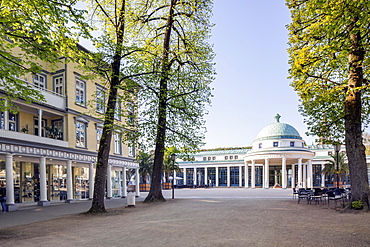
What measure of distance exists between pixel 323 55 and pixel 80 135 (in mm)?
19656

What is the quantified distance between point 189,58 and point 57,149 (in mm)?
11525

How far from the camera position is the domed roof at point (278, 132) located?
189ft

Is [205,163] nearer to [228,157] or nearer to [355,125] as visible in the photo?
[228,157]

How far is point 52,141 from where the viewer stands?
22031 mm

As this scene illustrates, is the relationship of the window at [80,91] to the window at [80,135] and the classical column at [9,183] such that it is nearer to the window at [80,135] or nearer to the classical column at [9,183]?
the window at [80,135]

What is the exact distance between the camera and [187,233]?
9141 mm

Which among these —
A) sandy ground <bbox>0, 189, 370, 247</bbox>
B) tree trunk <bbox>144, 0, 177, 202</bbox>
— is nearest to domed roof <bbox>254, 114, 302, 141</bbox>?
tree trunk <bbox>144, 0, 177, 202</bbox>

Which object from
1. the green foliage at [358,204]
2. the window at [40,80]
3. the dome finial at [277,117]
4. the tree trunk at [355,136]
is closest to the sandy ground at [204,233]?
the green foliage at [358,204]

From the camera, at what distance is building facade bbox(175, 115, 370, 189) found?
5660cm

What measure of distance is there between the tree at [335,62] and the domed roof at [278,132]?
40.9 meters

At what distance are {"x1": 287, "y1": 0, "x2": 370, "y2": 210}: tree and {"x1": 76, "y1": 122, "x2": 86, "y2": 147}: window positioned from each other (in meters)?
17.4

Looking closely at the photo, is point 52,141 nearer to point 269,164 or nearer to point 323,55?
Result: point 323,55

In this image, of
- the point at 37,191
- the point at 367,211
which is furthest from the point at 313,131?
the point at 37,191

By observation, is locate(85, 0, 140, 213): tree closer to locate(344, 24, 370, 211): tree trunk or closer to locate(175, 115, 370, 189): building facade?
locate(344, 24, 370, 211): tree trunk
